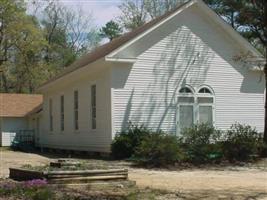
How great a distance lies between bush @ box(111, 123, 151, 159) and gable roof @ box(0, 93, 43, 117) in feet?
75.5

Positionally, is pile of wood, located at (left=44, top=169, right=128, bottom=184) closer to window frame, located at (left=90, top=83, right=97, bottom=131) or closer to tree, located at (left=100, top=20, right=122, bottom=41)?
window frame, located at (left=90, top=83, right=97, bottom=131)

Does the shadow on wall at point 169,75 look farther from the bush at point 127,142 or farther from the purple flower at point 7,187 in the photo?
the purple flower at point 7,187

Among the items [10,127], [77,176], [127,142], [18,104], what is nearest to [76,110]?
[127,142]

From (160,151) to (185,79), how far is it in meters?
8.10

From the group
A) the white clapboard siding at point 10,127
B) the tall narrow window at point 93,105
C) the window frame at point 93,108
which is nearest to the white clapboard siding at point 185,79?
the window frame at point 93,108

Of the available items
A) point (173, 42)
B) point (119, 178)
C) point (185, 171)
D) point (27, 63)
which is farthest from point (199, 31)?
point (27, 63)

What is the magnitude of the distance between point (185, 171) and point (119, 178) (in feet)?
17.1

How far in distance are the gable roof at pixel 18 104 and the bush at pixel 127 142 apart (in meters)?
23.0

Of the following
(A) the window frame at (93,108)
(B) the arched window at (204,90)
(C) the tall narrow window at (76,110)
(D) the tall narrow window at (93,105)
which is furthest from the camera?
(C) the tall narrow window at (76,110)

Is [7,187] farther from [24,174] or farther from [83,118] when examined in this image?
[83,118]

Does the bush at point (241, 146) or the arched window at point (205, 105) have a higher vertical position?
the arched window at point (205, 105)

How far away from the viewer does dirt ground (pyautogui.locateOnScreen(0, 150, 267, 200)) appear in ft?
44.8

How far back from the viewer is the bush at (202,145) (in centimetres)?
2278

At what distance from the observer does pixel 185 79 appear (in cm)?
2867
